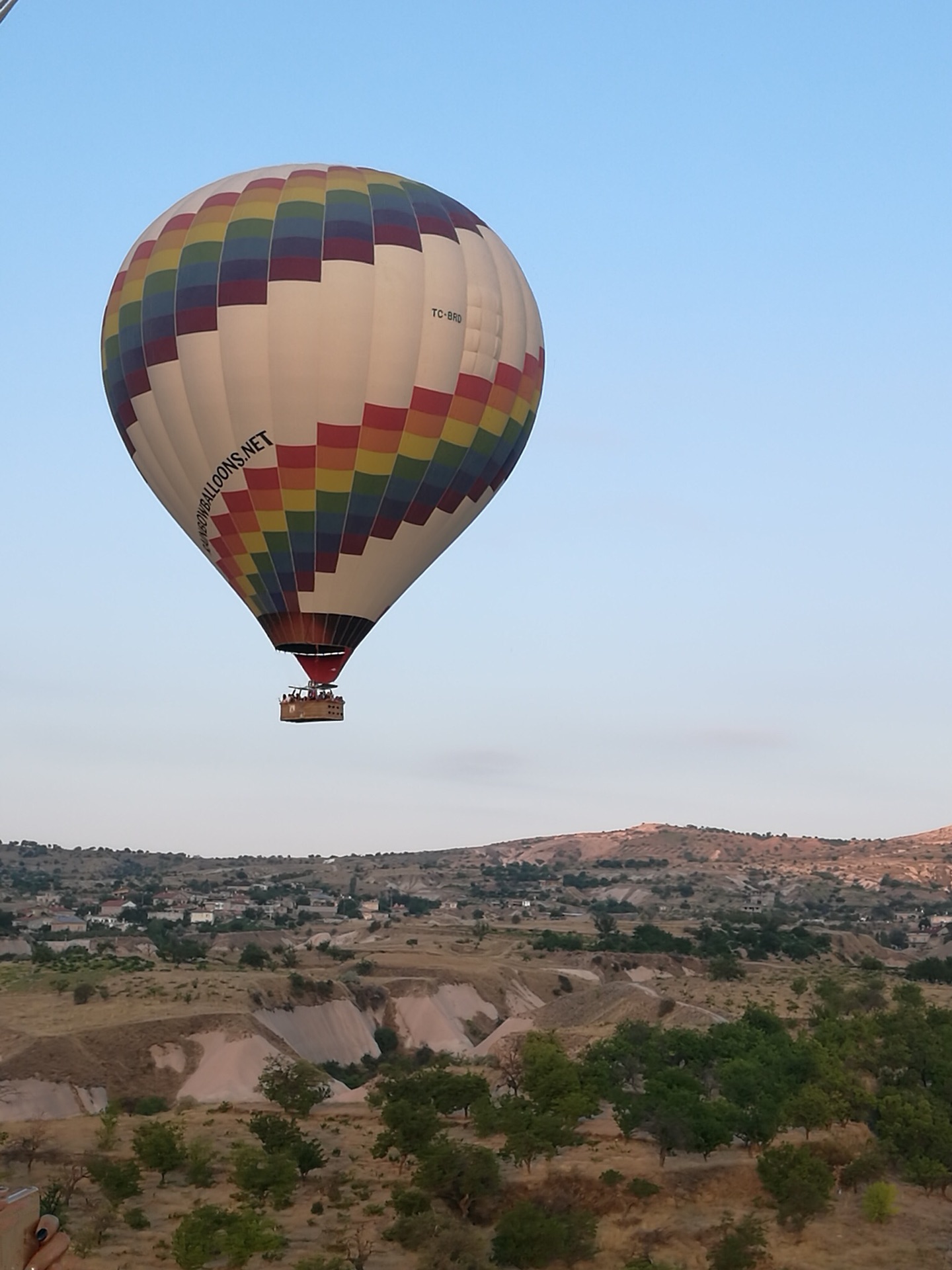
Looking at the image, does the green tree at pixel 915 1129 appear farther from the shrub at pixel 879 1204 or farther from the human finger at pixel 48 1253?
the human finger at pixel 48 1253

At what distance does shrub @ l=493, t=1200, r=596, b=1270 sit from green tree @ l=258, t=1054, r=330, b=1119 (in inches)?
786

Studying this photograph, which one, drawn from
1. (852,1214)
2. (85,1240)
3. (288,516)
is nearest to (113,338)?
(288,516)

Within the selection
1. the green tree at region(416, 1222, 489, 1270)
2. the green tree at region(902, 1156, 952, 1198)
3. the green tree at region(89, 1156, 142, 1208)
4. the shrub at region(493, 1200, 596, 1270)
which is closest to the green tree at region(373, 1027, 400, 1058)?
the green tree at region(89, 1156, 142, 1208)

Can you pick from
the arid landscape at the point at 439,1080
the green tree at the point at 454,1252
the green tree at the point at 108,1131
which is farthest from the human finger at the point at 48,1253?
the green tree at the point at 108,1131

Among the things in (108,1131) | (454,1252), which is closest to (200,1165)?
(108,1131)

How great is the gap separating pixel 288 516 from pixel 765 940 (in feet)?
307

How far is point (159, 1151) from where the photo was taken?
44438 millimetres

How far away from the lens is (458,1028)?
90.9m

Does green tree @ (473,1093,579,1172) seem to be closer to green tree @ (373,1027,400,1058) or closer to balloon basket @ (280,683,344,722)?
balloon basket @ (280,683,344,722)

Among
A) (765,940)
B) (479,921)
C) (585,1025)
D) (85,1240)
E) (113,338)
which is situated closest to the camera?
(85,1240)

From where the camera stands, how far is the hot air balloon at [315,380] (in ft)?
118

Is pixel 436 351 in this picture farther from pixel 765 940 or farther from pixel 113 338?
pixel 765 940

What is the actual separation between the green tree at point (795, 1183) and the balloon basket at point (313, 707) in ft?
68.4

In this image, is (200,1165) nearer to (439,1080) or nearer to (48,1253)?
(439,1080)
